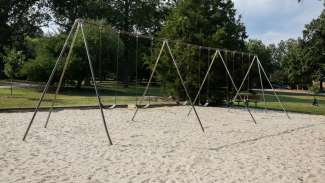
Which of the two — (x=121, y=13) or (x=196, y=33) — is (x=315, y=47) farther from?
(x=196, y=33)

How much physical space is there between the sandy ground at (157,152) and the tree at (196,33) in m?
8.92

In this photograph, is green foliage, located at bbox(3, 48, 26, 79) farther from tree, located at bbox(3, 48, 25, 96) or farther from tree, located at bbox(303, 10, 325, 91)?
tree, located at bbox(303, 10, 325, 91)

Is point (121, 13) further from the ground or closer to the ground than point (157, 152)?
further from the ground

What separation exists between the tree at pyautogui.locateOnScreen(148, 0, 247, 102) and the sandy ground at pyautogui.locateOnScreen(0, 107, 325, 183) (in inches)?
351

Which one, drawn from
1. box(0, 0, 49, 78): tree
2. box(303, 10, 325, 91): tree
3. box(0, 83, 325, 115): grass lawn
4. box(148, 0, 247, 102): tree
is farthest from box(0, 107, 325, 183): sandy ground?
box(303, 10, 325, 91): tree

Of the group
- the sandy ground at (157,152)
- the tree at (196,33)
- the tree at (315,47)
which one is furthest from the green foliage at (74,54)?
the tree at (315,47)

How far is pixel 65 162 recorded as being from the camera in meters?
7.93

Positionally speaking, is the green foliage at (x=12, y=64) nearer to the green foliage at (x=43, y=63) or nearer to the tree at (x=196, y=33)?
the green foliage at (x=43, y=63)

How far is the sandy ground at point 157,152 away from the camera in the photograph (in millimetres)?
7148

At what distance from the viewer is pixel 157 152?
30.5 feet

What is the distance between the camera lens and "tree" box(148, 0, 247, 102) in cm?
2391

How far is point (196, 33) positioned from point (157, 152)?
16.0 meters

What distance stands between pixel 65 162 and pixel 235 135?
583 cm

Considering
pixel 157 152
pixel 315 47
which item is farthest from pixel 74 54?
pixel 315 47
